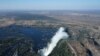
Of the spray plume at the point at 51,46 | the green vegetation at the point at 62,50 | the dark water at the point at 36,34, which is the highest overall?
the green vegetation at the point at 62,50

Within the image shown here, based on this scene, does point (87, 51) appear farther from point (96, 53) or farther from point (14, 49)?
point (14, 49)

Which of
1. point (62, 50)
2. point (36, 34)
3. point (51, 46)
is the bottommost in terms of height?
point (36, 34)

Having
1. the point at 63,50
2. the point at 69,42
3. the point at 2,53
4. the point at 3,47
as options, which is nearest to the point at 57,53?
the point at 63,50

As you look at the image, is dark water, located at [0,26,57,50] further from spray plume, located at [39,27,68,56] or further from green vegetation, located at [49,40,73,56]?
green vegetation, located at [49,40,73,56]

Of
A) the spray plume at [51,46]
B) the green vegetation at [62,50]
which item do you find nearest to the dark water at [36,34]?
the spray plume at [51,46]

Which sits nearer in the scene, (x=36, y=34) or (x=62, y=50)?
(x=62, y=50)

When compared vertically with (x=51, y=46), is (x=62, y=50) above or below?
above

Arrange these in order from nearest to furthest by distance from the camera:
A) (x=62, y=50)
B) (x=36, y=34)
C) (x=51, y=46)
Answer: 1. (x=62, y=50)
2. (x=51, y=46)
3. (x=36, y=34)

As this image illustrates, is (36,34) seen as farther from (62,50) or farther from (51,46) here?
(62,50)

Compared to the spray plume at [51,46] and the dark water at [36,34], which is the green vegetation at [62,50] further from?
the dark water at [36,34]

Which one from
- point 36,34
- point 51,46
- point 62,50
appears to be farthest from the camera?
point 36,34

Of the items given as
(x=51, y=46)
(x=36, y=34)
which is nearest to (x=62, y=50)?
(x=51, y=46)
